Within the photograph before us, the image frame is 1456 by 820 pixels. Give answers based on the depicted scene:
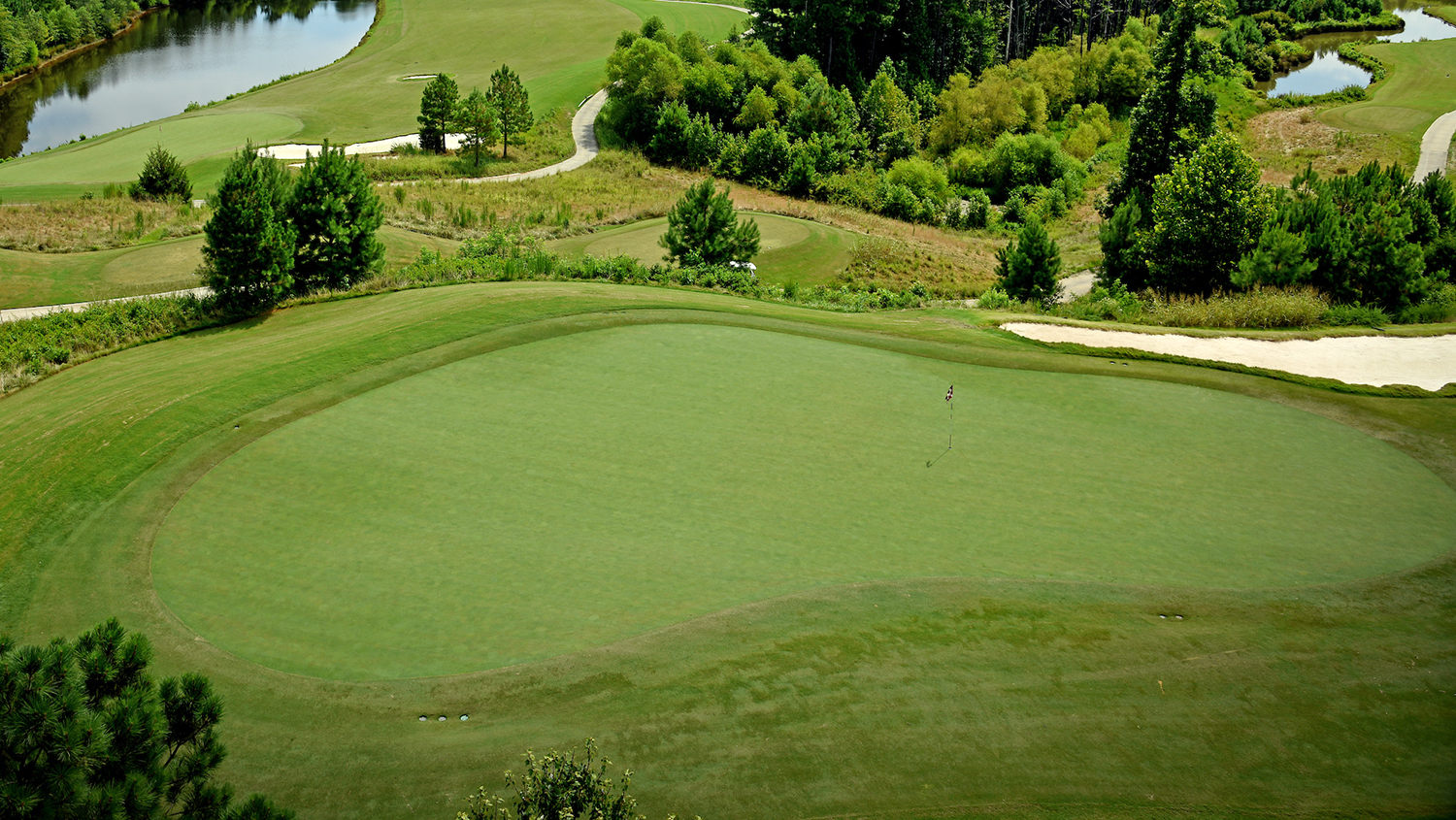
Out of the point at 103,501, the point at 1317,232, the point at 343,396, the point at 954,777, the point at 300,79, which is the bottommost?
the point at 954,777

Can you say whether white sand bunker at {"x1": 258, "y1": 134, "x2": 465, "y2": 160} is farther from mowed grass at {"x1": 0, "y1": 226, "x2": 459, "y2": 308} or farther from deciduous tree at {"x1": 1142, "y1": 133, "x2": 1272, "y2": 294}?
deciduous tree at {"x1": 1142, "y1": 133, "x2": 1272, "y2": 294}

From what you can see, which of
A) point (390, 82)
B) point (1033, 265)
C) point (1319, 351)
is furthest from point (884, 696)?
point (390, 82)

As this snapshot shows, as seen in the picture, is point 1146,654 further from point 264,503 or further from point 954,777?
point 264,503

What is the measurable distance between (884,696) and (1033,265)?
97.8 feet

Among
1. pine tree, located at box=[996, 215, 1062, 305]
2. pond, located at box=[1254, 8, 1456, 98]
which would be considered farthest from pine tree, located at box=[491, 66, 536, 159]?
pond, located at box=[1254, 8, 1456, 98]

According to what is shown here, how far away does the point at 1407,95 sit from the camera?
84.1 metres

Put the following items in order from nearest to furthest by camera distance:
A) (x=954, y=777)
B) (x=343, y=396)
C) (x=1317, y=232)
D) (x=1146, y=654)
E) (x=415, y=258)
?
1. (x=954, y=777)
2. (x=1146, y=654)
3. (x=343, y=396)
4. (x=1317, y=232)
5. (x=415, y=258)

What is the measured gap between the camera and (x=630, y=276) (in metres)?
31.2

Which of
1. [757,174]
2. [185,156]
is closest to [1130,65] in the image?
[757,174]

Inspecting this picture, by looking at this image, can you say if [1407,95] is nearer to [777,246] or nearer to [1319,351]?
[777,246]

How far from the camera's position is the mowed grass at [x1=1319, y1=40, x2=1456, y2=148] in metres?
75.0

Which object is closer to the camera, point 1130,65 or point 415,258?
point 415,258

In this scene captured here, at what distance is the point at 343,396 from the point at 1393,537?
20.1m

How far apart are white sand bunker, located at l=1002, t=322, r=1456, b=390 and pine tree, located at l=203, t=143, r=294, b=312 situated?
21203mm
